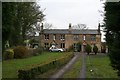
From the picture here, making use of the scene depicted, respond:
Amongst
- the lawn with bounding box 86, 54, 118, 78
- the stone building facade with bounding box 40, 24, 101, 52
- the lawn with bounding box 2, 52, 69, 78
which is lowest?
the lawn with bounding box 86, 54, 118, 78

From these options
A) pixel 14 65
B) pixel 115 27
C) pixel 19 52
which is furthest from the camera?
pixel 19 52

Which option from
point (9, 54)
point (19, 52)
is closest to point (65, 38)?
point (19, 52)

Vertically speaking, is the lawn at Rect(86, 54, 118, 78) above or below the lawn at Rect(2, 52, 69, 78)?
below


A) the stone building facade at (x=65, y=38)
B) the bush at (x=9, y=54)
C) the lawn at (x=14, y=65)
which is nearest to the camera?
the lawn at (x=14, y=65)

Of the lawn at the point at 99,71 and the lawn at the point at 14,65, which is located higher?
the lawn at the point at 14,65

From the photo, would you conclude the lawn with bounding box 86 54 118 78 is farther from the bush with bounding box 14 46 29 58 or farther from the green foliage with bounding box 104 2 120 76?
the bush with bounding box 14 46 29 58

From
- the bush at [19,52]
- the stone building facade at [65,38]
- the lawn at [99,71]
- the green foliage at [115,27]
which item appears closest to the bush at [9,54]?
the bush at [19,52]

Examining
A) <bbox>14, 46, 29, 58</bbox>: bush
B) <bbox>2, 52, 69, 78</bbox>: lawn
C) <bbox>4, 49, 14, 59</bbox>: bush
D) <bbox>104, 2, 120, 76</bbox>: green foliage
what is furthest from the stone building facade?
<bbox>104, 2, 120, 76</bbox>: green foliage

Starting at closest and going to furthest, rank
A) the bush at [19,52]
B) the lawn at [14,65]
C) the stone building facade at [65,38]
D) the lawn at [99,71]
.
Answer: the lawn at [14,65]
the lawn at [99,71]
the bush at [19,52]
the stone building facade at [65,38]

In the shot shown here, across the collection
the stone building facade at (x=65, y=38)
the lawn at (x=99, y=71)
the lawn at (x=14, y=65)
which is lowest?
the lawn at (x=99, y=71)

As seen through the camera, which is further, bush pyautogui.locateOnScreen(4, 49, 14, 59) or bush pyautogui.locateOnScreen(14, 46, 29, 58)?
bush pyautogui.locateOnScreen(14, 46, 29, 58)

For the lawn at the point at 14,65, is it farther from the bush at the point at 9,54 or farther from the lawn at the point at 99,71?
the lawn at the point at 99,71

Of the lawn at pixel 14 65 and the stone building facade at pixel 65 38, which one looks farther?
the stone building facade at pixel 65 38

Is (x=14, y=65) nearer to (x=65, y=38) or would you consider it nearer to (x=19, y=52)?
(x=19, y=52)
